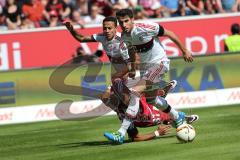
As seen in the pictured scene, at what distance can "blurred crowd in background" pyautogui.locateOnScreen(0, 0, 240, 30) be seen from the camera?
25.2 metres

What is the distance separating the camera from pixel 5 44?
Answer: 2389 cm

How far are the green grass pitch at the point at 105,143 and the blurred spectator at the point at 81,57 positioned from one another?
382cm

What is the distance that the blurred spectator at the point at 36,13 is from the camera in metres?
25.5

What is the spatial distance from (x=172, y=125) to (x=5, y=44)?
35.0 ft

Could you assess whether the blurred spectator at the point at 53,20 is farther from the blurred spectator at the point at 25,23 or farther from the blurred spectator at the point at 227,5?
the blurred spectator at the point at 227,5

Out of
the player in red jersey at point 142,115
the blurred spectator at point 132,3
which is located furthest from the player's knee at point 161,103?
the blurred spectator at point 132,3

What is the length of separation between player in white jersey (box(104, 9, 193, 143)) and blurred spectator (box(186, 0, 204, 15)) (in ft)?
40.4

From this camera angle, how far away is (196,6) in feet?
88.8

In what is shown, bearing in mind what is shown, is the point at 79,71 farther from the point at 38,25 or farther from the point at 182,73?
the point at 38,25

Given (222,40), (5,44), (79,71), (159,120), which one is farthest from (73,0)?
(159,120)

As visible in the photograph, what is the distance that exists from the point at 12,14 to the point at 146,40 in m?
11.8

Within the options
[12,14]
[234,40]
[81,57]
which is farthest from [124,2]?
[234,40]

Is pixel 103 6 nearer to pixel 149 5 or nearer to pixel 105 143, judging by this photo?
pixel 149 5

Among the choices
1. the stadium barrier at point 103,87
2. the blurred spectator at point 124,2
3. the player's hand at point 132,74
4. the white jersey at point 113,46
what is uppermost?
the white jersey at point 113,46
